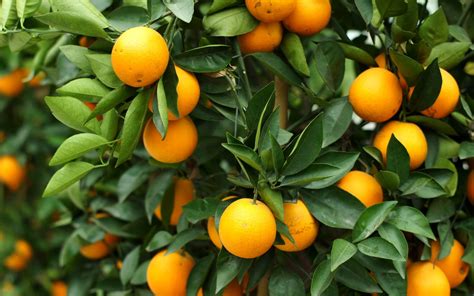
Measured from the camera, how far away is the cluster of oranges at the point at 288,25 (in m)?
0.85

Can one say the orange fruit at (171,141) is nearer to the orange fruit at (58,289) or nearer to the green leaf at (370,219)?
the green leaf at (370,219)

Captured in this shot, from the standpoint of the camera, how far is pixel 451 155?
890mm

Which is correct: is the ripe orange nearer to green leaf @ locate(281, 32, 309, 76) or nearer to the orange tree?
the orange tree

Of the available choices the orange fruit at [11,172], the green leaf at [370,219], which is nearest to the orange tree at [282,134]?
the green leaf at [370,219]

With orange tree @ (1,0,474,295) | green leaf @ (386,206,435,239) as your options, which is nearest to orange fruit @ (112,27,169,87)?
orange tree @ (1,0,474,295)

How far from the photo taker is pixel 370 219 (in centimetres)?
76

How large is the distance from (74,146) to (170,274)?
0.83 feet

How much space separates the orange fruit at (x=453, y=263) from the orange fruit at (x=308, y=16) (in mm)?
345

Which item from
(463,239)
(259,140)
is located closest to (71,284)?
(259,140)

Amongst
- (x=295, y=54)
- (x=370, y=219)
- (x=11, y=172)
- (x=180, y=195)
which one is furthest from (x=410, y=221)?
(x=11, y=172)

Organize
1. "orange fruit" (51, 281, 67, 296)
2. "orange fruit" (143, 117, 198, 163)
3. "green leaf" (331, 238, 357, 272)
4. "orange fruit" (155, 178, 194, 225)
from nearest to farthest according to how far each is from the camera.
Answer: "green leaf" (331, 238, 357, 272), "orange fruit" (143, 117, 198, 163), "orange fruit" (155, 178, 194, 225), "orange fruit" (51, 281, 67, 296)

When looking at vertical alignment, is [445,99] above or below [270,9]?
below

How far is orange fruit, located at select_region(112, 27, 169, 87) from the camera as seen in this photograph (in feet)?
2.41

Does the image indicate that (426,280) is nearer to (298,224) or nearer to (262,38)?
(298,224)
